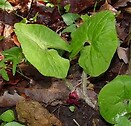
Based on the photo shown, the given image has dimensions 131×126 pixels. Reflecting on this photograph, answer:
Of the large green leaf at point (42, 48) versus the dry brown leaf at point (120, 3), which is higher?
A: the large green leaf at point (42, 48)

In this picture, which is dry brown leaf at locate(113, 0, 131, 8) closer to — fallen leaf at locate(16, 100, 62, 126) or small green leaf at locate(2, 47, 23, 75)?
small green leaf at locate(2, 47, 23, 75)

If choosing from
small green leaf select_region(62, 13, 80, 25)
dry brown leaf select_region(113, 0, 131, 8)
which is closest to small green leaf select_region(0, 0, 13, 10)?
small green leaf select_region(62, 13, 80, 25)

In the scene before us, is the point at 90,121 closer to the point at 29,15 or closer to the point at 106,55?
the point at 106,55

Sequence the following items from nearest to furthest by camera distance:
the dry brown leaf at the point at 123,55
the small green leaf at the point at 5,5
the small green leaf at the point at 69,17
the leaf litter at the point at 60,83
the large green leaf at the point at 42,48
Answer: the large green leaf at the point at 42,48 → the leaf litter at the point at 60,83 → the dry brown leaf at the point at 123,55 → the small green leaf at the point at 69,17 → the small green leaf at the point at 5,5

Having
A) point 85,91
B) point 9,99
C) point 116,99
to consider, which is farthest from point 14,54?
point 116,99

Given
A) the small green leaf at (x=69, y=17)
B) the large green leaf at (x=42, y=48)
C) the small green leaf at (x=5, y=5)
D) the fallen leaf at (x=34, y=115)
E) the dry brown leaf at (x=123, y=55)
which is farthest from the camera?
the small green leaf at (x=5, y=5)

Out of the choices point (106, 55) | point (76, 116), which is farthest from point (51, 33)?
point (76, 116)

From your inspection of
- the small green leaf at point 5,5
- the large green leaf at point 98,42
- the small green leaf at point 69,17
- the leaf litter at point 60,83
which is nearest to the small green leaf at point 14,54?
the leaf litter at point 60,83

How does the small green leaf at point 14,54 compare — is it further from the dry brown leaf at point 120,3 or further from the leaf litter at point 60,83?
the dry brown leaf at point 120,3
